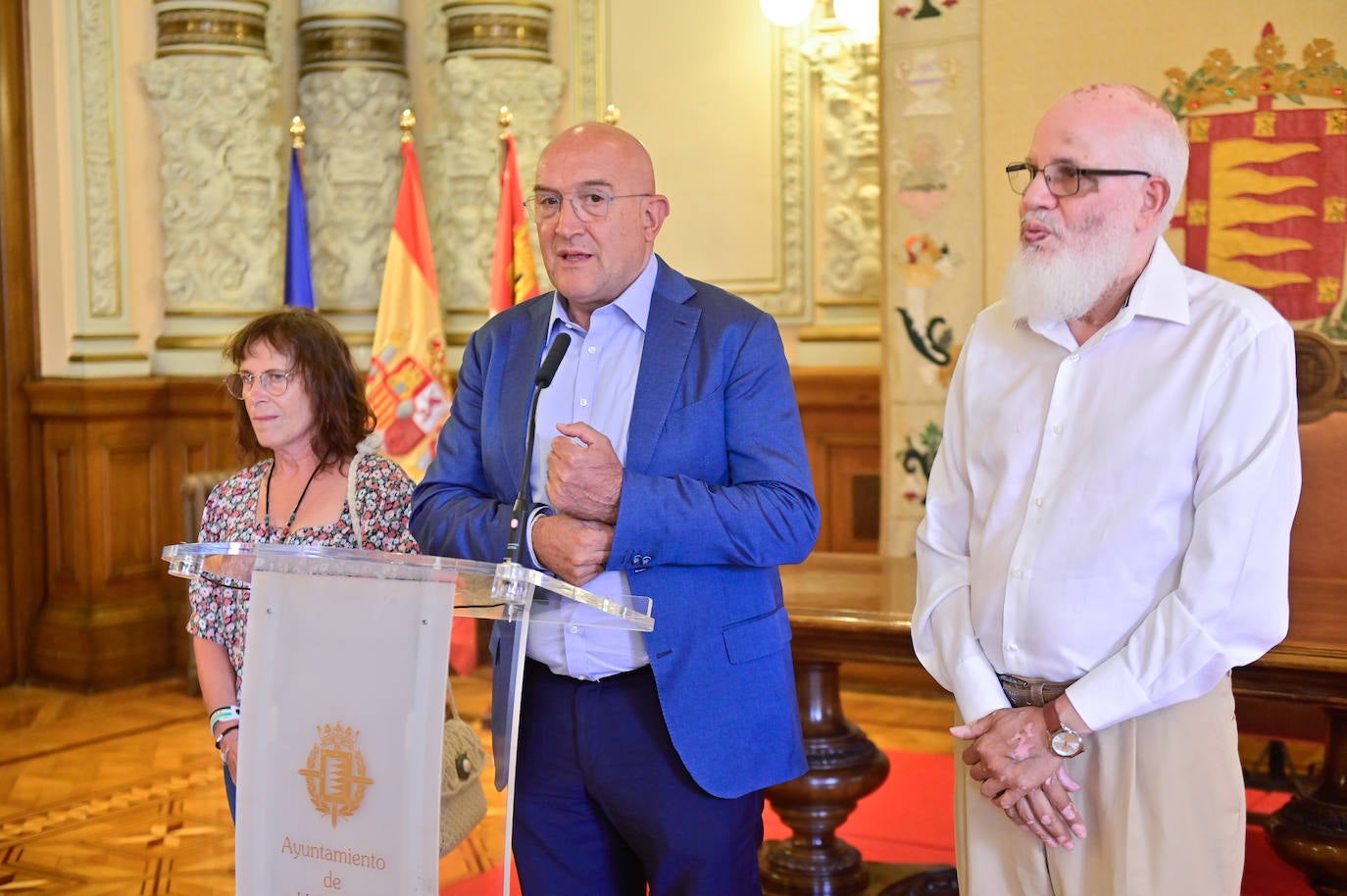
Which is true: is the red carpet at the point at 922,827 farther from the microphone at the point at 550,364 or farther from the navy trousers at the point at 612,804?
the microphone at the point at 550,364

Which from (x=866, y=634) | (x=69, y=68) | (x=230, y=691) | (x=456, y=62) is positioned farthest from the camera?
(x=456, y=62)

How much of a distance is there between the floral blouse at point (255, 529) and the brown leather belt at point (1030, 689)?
1.04m

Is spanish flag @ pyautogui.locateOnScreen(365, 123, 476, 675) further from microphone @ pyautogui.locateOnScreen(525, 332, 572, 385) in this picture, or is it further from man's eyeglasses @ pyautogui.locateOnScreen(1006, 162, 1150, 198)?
man's eyeglasses @ pyautogui.locateOnScreen(1006, 162, 1150, 198)

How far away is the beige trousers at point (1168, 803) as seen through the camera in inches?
75.7

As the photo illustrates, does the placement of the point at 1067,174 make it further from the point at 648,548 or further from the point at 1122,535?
the point at 648,548

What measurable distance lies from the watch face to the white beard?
1.91ft

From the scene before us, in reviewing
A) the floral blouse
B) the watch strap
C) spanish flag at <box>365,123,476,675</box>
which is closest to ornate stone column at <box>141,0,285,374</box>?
spanish flag at <box>365,123,476,675</box>

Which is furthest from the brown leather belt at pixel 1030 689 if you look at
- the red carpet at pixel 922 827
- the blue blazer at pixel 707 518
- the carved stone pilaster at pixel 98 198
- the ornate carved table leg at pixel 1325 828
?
the carved stone pilaster at pixel 98 198

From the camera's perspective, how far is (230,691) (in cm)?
247

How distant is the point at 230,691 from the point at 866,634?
1293 mm

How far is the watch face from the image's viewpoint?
6.28 ft

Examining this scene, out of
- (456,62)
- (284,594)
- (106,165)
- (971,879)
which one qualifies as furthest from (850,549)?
(284,594)

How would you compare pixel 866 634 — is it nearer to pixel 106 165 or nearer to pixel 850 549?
pixel 850 549

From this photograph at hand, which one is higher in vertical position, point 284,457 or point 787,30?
point 787,30
